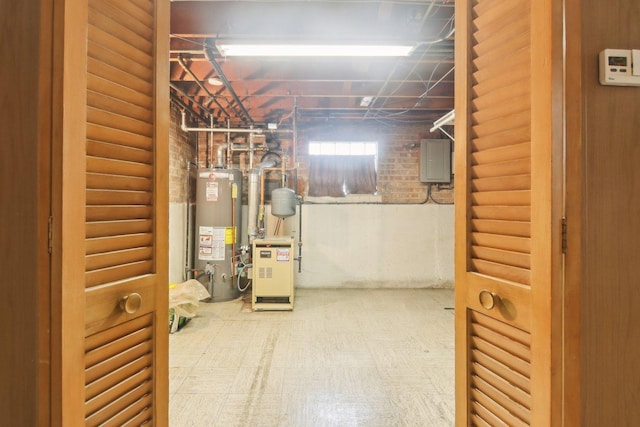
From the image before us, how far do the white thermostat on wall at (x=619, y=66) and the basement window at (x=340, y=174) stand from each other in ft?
14.0

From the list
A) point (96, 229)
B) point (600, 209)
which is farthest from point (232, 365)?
point (600, 209)

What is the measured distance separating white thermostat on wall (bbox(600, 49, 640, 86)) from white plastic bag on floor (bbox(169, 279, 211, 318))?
3.43 metres

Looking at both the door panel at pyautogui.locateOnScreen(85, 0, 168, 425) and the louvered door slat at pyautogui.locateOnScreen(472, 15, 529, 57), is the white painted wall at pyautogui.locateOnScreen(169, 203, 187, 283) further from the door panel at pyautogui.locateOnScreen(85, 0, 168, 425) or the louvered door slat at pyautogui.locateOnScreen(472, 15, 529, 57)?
the louvered door slat at pyautogui.locateOnScreen(472, 15, 529, 57)

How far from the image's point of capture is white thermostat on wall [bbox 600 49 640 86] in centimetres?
79

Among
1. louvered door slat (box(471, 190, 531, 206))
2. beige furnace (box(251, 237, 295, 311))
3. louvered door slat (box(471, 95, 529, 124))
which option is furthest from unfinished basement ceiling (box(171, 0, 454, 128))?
beige furnace (box(251, 237, 295, 311))

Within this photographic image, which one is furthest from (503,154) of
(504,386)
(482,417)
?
(482,417)

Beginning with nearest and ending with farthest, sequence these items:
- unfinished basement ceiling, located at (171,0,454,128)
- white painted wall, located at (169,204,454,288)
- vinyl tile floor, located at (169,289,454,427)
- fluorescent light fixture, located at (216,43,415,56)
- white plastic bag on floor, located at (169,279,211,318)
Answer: vinyl tile floor, located at (169,289,454,427) → unfinished basement ceiling, located at (171,0,454,128) → fluorescent light fixture, located at (216,43,415,56) → white plastic bag on floor, located at (169,279,211,318) → white painted wall, located at (169,204,454,288)

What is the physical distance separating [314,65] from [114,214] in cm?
287

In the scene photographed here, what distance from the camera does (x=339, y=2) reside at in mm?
2248

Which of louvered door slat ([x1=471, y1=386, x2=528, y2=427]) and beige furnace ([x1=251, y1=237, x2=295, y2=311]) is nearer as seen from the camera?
louvered door slat ([x1=471, y1=386, x2=528, y2=427])

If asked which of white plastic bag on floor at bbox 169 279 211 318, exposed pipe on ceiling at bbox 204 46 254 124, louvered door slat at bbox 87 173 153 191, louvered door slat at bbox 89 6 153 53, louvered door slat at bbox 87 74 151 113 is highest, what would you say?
exposed pipe on ceiling at bbox 204 46 254 124

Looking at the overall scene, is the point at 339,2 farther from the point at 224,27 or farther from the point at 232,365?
the point at 232,365

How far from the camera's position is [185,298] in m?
3.35

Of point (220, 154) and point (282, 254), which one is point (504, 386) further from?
point (220, 154)
